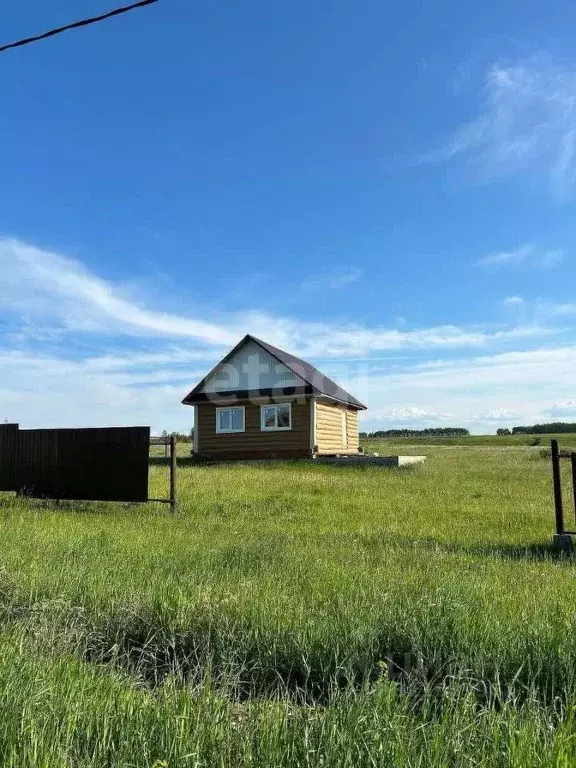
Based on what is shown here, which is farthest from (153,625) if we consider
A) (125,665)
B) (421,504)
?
(421,504)

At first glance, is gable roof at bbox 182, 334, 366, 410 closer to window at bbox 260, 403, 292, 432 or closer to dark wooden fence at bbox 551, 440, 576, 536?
window at bbox 260, 403, 292, 432

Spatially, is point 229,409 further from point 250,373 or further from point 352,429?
point 352,429

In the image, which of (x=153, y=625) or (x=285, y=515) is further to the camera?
(x=285, y=515)

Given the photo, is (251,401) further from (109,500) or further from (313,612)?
(313,612)

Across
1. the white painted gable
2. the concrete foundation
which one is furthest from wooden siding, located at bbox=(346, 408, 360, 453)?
the concrete foundation

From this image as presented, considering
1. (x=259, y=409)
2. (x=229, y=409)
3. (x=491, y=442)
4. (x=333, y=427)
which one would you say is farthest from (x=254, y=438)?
(x=491, y=442)

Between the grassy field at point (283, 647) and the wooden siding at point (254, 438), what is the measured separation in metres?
16.9

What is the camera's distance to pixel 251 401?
27562 mm

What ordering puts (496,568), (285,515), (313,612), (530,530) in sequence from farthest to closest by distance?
(285,515)
(530,530)
(496,568)
(313,612)

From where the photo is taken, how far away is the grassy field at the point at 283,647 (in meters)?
2.55

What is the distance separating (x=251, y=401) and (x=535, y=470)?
12270 millimetres

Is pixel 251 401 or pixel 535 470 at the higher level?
pixel 251 401

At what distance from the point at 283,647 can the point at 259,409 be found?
23.8 m

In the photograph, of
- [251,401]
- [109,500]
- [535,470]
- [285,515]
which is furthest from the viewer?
[251,401]
